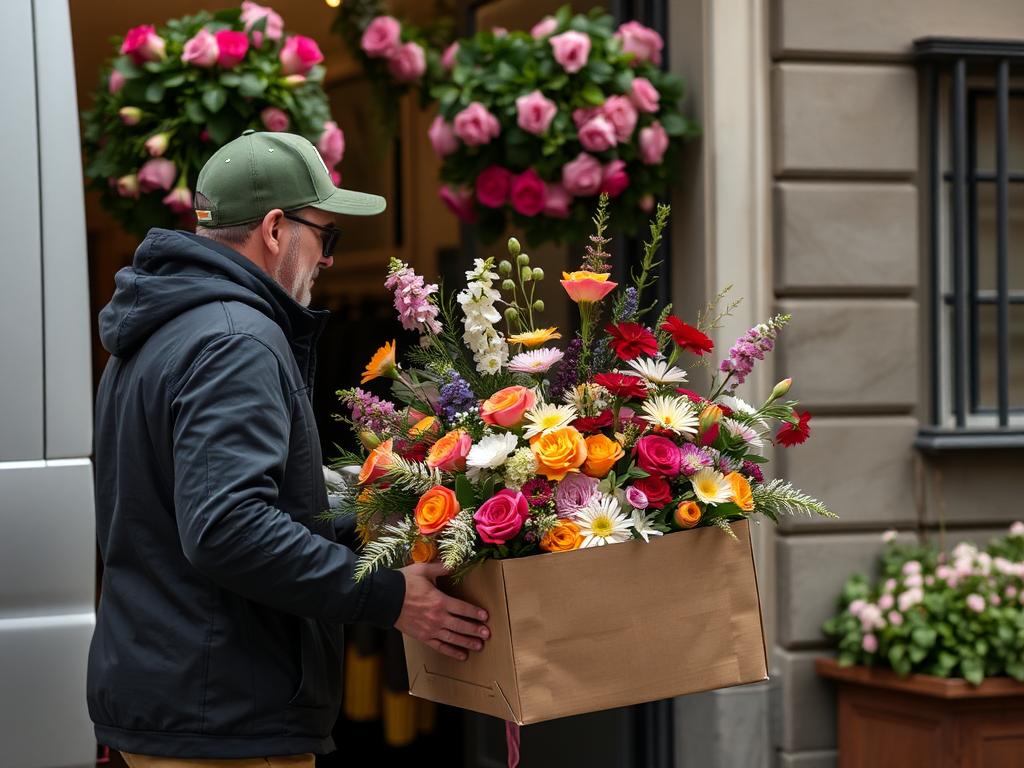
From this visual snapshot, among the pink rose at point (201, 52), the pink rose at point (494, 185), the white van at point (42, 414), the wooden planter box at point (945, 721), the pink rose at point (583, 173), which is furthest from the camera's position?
the pink rose at point (494, 185)

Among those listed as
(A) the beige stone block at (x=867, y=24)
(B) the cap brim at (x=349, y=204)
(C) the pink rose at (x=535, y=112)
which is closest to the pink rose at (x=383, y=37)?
(C) the pink rose at (x=535, y=112)

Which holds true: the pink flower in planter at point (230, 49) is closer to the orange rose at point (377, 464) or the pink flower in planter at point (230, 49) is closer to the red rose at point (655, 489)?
the orange rose at point (377, 464)

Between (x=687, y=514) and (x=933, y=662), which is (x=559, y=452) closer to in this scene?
(x=687, y=514)

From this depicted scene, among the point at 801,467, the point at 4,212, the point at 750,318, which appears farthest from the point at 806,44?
the point at 4,212

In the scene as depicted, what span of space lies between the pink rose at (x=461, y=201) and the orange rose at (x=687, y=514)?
2.57 meters

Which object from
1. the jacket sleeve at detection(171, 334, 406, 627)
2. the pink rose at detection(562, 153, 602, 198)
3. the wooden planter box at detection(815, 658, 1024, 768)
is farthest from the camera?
the pink rose at detection(562, 153, 602, 198)

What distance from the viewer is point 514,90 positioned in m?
4.32

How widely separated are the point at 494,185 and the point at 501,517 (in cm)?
251

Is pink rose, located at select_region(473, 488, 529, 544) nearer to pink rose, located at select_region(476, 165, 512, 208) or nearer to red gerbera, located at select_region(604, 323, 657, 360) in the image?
red gerbera, located at select_region(604, 323, 657, 360)

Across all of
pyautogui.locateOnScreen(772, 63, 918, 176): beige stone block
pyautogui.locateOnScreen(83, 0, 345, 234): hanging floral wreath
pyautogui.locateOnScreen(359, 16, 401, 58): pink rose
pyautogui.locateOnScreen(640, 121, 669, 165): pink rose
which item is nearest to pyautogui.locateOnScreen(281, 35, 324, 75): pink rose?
pyautogui.locateOnScreen(83, 0, 345, 234): hanging floral wreath

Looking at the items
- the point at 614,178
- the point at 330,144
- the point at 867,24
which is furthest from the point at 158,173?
the point at 867,24

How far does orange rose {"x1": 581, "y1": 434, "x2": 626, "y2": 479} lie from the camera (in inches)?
86.7

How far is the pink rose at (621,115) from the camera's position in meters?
4.29

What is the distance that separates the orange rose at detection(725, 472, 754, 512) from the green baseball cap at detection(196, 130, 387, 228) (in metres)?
0.82
